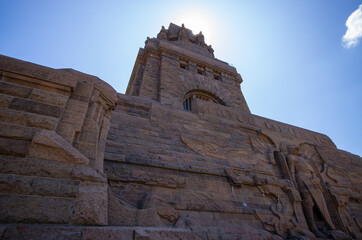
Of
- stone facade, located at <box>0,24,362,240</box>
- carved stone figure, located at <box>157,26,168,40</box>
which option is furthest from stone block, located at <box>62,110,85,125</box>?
carved stone figure, located at <box>157,26,168,40</box>

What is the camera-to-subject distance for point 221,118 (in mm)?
7242

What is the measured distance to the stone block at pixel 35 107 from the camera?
2.19 meters

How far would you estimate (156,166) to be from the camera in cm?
465

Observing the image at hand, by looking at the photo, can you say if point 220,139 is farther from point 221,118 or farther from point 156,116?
point 156,116

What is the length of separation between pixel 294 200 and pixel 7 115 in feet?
22.4

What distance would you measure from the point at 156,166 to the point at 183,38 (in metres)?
13.8

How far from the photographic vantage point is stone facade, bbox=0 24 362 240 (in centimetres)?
173

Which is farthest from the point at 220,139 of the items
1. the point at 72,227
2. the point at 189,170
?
the point at 72,227

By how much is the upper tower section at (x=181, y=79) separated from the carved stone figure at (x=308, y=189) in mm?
4711

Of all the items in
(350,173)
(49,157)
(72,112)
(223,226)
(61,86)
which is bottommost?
(223,226)

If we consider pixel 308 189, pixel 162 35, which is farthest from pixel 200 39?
pixel 308 189

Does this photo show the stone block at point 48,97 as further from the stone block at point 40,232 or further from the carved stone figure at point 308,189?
the carved stone figure at point 308,189

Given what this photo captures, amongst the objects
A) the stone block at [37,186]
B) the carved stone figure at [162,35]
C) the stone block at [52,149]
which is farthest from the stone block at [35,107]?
the carved stone figure at [162,35]

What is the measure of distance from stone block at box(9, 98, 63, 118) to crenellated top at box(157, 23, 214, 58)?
13.7 m
